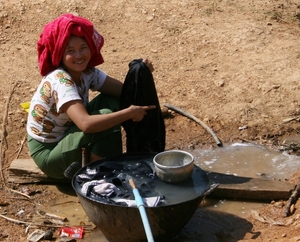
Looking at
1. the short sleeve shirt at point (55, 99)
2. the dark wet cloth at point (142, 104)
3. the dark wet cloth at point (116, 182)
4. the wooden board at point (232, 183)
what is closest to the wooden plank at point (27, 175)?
the wooden board at point (232, 183)

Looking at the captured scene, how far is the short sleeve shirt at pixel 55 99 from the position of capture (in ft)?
11.8

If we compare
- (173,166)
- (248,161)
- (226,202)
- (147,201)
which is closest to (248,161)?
(248,161)

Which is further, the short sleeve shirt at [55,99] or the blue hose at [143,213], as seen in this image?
the short sleeve shirt at [55,99]

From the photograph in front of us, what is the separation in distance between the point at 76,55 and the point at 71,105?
33cm

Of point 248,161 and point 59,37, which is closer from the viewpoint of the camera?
point 59,37

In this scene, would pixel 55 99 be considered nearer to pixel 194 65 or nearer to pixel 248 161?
pixel 248 161

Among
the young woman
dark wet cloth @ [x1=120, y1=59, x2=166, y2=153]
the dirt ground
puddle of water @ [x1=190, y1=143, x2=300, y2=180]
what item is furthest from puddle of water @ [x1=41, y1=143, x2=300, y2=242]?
dark wet cloth @ [x1=120, y1=59, x2=166, y2=153]

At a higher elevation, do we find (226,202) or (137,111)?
(137,111)

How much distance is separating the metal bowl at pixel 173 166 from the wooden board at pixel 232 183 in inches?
22.5

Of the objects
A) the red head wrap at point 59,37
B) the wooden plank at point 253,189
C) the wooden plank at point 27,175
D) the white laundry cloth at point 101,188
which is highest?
the red head wrap at point 59,37

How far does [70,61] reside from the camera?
363cm

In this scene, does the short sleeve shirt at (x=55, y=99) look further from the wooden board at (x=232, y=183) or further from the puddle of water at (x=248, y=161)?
the puddle of water at (x=248, y=161)

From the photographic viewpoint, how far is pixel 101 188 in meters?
3.20

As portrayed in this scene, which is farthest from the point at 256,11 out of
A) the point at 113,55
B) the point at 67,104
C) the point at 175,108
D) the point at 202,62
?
the point at 67,104
